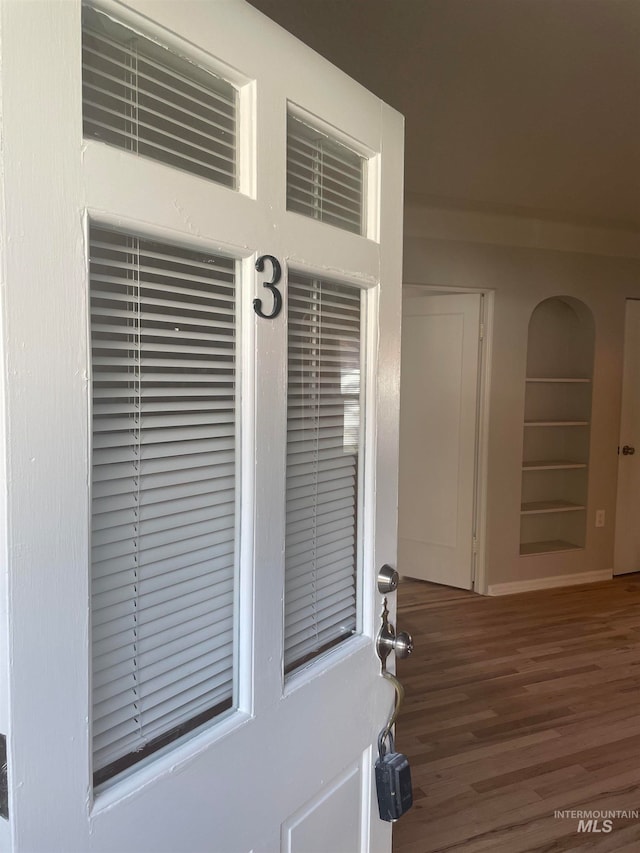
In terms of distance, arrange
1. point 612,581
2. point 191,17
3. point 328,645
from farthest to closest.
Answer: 1. point 612,581
2. point 328,645
3. point 191,17

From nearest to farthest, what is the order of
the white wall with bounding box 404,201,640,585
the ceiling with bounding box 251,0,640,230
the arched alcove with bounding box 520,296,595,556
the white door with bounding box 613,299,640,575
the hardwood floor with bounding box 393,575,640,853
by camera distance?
the ceiling with bounding box 251,0,640,230, the hardwood floor with bounding box 393,575,640,853, the white wall with bounding box 404,201,640,585, the arched alcove with bounding box 520,296,595,556, the white door with bounding box 613,299,640,575

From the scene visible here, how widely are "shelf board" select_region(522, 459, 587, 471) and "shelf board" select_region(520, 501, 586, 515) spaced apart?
26cm

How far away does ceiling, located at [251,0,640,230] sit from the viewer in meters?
Result: 1.89

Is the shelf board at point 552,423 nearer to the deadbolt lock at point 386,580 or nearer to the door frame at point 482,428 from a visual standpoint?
the door frame at point 482,428

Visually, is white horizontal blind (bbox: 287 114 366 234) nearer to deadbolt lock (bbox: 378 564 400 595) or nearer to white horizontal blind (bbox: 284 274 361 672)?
white horizontal blind (bbox: 284 274 361 672)

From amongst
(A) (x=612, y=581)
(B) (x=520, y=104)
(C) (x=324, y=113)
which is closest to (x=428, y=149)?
(B) (x=520, y=104)

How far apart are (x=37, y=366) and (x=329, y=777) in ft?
2.99

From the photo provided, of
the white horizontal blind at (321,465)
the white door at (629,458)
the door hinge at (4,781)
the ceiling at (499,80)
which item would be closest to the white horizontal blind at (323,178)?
the white horizontal blind at (321,465)

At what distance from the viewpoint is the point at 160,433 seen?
0.86 m

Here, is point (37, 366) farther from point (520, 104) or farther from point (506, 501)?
point (506, 501)

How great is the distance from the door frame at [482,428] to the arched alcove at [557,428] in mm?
442

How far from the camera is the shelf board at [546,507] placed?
174 inches
